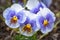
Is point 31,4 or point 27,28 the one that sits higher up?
point 31,4

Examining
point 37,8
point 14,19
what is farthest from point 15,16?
point 37,8

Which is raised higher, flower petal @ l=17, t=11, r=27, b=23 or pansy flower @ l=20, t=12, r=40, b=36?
flower petal @ l=17, t=11, r=27, b=23

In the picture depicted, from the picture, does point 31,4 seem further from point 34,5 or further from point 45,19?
point 45,19

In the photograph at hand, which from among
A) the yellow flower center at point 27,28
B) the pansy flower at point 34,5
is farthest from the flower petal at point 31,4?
the yellow flower center at point 27,28

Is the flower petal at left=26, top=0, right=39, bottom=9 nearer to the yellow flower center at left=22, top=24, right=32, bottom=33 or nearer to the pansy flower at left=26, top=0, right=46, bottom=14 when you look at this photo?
→ the pansy flower at left=26, top=0, right=46, bottom=14

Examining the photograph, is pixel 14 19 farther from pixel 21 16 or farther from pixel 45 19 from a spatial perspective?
pixel 45 19

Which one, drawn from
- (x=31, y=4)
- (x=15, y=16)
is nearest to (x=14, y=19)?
(x=15, y=16)

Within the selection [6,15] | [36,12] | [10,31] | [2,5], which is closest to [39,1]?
[36,12]

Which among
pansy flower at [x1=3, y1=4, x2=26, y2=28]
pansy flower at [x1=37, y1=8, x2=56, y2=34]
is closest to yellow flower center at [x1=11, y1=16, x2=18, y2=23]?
pansy flower at [x1=3, y1=4, x2=26, y2=28]

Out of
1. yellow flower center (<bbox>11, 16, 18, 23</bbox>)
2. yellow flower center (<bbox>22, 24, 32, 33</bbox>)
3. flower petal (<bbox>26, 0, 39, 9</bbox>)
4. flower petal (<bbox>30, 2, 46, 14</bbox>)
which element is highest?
flower petal (<bbox>26, 0, 39, 9</bbox>)

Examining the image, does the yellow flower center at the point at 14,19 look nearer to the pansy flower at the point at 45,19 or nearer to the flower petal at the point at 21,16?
the flower petal at the point at 21,16
